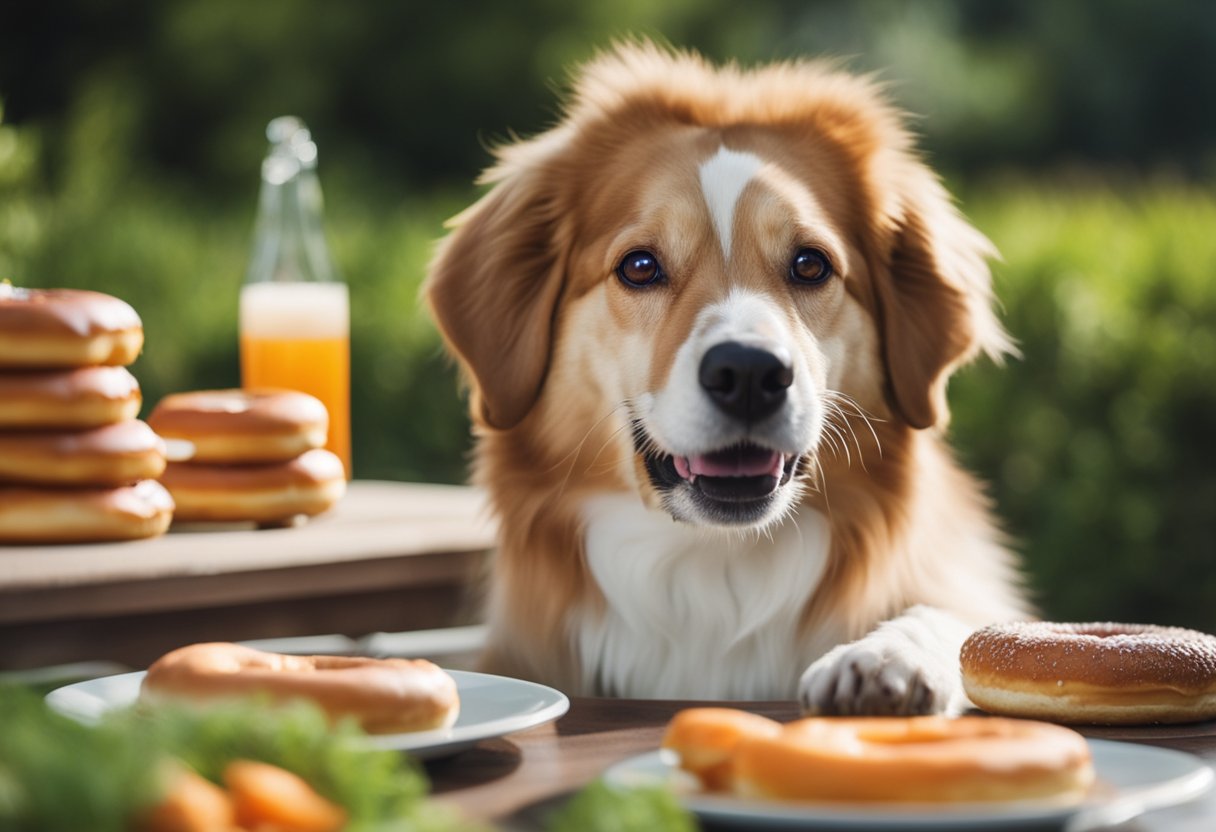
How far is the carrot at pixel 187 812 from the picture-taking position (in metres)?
0.94

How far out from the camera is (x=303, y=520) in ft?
9.28

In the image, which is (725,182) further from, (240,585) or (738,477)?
(240,585)

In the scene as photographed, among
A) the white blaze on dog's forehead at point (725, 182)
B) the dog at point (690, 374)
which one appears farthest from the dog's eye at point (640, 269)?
the white blaze on dog's forehead at point (725, 182)

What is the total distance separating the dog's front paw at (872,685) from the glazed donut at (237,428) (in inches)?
48.7

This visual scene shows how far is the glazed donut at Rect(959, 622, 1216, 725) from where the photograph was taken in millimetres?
1634

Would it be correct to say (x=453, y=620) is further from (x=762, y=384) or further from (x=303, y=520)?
(x=762, y=384)

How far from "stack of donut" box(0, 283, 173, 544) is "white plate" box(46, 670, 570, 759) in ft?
2.51

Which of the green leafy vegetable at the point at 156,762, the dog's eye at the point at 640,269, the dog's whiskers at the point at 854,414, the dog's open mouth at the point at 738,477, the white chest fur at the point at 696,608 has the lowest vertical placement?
the white chest fur at the point at 696,608

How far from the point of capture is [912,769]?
1138mm

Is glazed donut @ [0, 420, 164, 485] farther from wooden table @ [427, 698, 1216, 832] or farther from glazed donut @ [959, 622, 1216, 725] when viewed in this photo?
glazed donut @ [959, 622, 1216, 725]

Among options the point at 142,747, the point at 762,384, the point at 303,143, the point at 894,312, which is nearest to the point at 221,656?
the point at 142,747

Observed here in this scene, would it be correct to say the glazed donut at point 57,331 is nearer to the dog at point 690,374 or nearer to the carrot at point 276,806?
the dog at point 690,374

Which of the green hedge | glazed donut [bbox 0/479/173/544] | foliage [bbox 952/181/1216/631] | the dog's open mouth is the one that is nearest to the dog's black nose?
the dog's open mouth

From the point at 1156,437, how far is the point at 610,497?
8.04 feet
